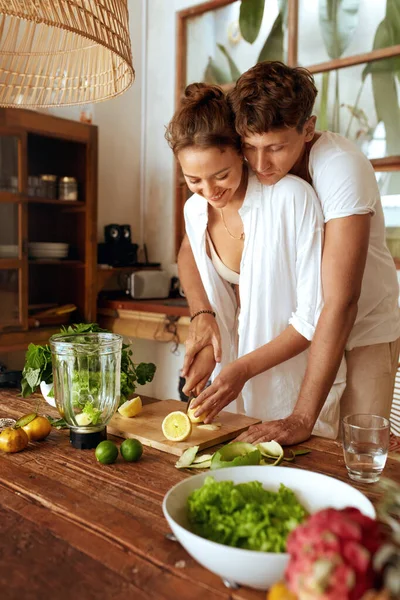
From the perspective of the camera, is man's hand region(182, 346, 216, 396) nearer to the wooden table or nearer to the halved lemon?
the halved lemon

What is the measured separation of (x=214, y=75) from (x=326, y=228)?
2.53m

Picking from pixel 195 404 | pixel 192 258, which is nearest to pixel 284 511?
pixel 195 404

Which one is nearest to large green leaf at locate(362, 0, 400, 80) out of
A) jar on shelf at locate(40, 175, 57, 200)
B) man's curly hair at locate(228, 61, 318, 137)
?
man's curly hair at locate(228, 61, 318, 137)

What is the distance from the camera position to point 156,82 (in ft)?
13.1

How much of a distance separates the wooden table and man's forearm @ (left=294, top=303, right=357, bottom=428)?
182 mm

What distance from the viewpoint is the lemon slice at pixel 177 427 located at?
4.11ft

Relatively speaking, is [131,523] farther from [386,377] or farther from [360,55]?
[360,55]

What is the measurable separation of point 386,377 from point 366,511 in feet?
3.16

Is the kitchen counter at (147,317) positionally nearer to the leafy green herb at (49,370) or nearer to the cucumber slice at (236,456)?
the leafy green herb at (49,370)

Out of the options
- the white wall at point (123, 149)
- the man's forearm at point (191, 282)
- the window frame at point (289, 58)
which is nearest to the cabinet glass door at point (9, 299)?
the white wall at point (123, 149)

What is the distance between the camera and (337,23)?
312 cm

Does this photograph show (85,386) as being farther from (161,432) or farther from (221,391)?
(221,391)

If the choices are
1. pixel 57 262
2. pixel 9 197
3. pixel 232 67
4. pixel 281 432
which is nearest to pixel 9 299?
pixel 57 262

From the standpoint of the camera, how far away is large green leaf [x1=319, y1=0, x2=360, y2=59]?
307 centimetres
